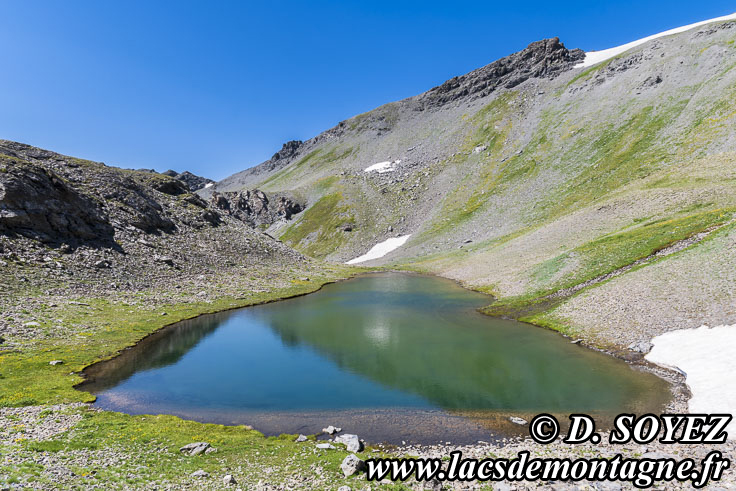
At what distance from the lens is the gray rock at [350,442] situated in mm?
18312

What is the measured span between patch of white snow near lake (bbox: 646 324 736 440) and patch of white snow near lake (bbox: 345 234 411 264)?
349 ft

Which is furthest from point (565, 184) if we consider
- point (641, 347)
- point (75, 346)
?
point (75, 346)

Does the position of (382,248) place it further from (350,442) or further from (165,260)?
(350,442)

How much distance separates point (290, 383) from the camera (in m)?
29.8

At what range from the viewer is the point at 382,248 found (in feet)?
452

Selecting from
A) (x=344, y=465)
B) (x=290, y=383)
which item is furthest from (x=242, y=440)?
(x=290, y=383)

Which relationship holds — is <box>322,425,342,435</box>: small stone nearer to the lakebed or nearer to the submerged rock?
the lakebed

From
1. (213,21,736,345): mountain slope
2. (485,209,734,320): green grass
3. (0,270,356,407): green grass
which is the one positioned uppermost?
(213,21,736,345): mountain slope

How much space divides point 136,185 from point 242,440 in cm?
9519

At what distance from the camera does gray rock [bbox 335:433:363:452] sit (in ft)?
60.1

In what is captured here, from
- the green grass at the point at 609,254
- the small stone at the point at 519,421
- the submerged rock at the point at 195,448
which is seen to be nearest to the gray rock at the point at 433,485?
the small stone at the point at 519,421

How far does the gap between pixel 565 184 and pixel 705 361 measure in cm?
9837

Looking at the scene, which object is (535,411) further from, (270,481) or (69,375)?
(69,375)

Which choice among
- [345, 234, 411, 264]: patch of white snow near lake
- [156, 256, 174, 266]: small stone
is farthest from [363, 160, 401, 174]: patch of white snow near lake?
[156, 256, 174, 266]: small stone
